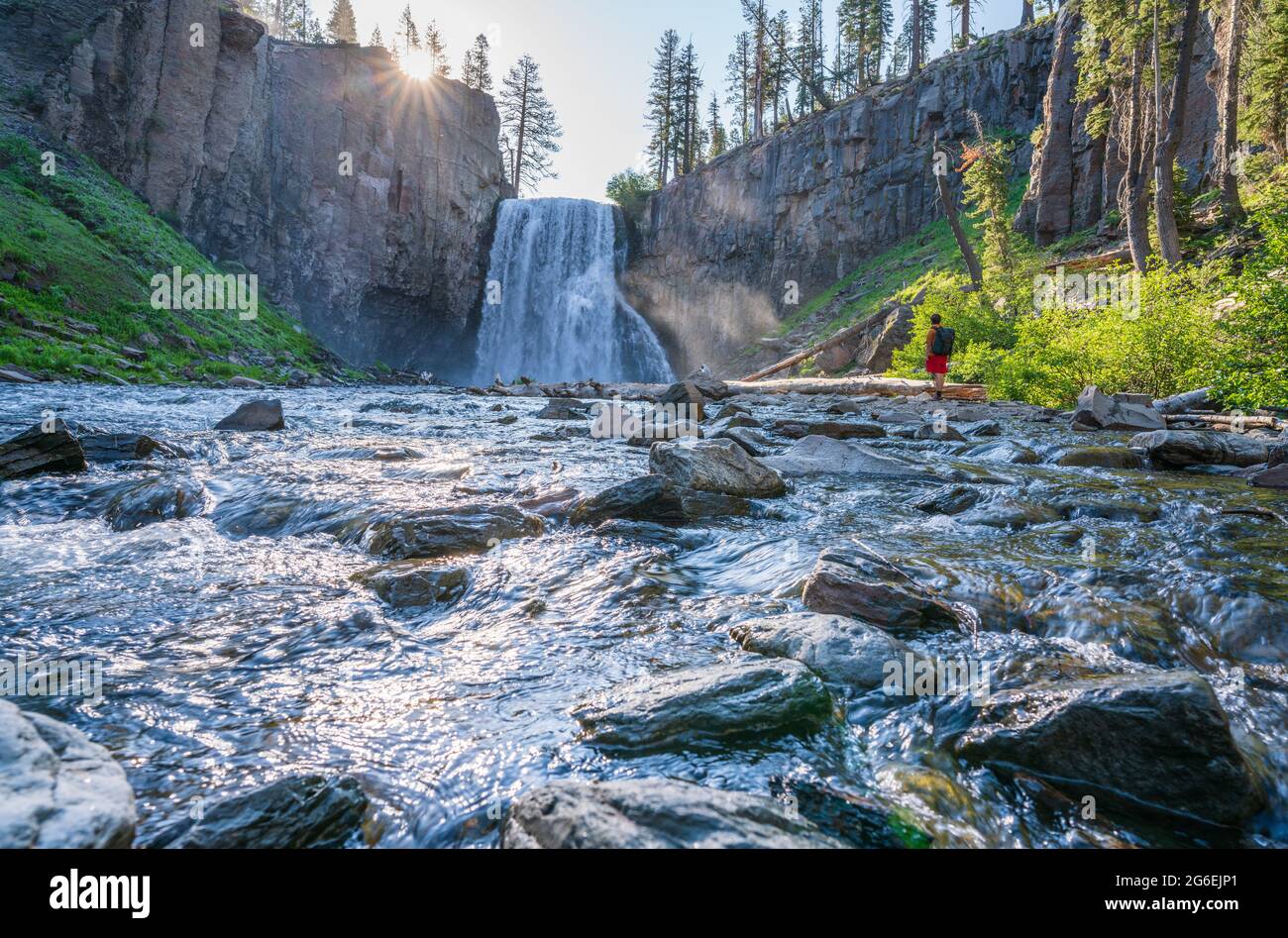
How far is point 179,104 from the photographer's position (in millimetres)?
32312

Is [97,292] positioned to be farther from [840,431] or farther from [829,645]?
[829,645]

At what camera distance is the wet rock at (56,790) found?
145 centimetres

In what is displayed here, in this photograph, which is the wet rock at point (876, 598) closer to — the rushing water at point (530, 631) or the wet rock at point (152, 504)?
the rushing water at point (530, 631)

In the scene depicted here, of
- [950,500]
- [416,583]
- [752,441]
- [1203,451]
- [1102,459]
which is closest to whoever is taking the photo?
[416,583]

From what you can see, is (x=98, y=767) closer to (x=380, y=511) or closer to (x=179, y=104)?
(x=380, y=511)

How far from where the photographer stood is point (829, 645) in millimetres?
2793

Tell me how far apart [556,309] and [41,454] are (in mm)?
41751

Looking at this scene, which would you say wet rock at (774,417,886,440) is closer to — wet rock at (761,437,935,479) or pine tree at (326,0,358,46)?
wet rock at (761,437,935,479)

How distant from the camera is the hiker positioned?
53.1 ft

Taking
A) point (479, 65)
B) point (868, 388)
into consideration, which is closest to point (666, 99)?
point (479, 65)

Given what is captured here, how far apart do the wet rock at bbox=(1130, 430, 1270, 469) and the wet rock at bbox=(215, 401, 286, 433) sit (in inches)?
499

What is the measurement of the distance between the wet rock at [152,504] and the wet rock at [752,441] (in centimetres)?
588

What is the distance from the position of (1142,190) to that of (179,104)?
4169cm
